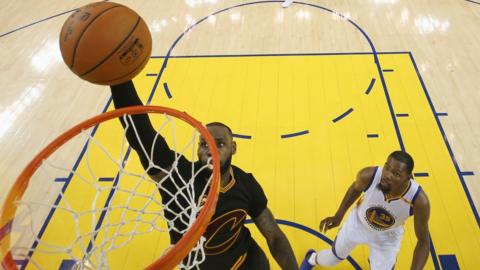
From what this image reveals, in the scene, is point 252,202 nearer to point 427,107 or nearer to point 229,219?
point 229,219

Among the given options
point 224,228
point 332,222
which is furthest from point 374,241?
point 224,228

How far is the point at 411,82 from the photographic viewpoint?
472cm

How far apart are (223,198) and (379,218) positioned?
3.72 feet

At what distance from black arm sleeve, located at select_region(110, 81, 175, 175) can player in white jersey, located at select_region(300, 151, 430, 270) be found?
1283 mm

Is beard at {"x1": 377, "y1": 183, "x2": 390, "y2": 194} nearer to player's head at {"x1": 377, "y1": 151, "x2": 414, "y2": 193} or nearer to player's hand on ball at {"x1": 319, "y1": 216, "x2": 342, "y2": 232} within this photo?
player's head at {"x1": 377, "y1": 151, "x2": 414, "y2": 193}

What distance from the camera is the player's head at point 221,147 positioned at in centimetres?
190

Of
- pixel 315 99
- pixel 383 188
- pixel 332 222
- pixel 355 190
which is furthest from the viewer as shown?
pixel 315 99

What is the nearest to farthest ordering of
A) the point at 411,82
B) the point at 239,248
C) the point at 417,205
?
the point at 239,248 < the point at 417,205 < the point at 411,82

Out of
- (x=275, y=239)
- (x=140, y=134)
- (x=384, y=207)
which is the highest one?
(x=140, y=134)

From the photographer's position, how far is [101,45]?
1.91 meters

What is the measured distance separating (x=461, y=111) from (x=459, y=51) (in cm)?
136

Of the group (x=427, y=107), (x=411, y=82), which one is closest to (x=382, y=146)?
(x=427, y=107)

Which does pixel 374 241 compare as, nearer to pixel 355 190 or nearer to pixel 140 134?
pixel 355 190

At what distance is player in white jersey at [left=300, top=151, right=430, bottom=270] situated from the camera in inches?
92.0
